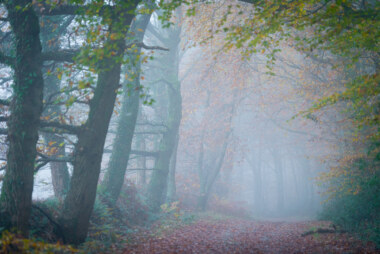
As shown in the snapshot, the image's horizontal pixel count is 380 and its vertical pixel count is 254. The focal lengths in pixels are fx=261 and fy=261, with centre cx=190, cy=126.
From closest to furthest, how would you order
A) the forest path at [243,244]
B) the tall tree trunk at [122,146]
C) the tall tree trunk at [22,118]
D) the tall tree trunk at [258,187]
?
the tall tree trunk at [22,118] → the forest path at [243,244] → the tall tree trunk at [122,146] → the tall tree trunk at [258,187]

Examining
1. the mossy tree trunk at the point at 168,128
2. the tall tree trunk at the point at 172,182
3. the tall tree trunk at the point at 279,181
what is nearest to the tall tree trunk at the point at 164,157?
the mossy tree trunk at the point at 168,128

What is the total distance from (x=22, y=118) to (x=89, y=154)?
1.76 m

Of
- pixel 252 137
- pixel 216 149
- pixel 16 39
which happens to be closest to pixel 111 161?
pixel 16 39

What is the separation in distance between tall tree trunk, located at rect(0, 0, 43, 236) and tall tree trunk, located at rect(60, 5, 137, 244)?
989 millimetres

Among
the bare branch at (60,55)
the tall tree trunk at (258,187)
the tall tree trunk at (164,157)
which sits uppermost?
the bare branch at (60,55)

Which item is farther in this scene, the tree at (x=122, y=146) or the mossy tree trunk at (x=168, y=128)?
the mossy tree trunk at (x=168, y=128)

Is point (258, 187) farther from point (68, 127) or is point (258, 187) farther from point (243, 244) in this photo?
point (68, 127)

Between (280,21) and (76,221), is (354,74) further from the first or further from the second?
(76,221)

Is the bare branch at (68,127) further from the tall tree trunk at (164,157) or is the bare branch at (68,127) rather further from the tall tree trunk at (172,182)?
the tall tree trunk at (172,182)

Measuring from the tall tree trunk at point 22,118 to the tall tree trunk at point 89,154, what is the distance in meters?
0.99

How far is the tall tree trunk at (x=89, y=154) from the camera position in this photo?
6.80 meters

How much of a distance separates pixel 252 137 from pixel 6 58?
104 ft

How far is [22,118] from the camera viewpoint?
6207 mm

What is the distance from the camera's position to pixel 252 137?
3534 cm
